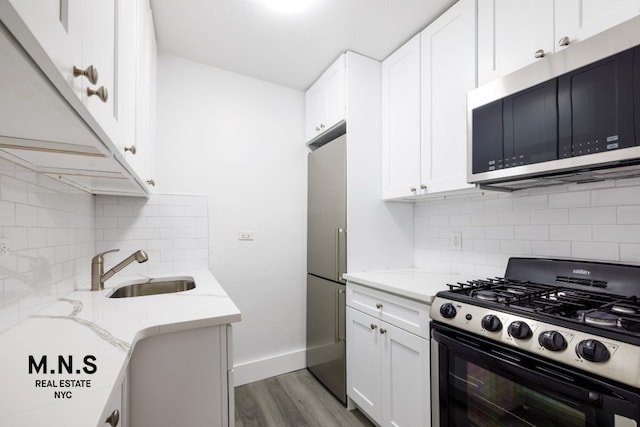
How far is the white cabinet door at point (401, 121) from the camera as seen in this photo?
1980mm

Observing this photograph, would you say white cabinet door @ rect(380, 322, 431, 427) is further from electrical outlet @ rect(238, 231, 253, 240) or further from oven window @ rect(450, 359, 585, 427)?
electrical outlet @ rect(238, 231, 253, 240)

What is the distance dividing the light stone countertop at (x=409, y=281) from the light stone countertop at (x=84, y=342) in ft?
2.77

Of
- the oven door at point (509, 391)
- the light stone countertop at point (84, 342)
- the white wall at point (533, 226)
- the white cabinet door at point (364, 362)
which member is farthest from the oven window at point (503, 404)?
the light stone countertop at point (84, 342)

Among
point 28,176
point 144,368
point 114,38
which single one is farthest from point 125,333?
point 114,38

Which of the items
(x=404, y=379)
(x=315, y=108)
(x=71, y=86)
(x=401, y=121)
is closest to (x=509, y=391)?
(x=404, y=379)

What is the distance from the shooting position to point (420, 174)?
1.94m

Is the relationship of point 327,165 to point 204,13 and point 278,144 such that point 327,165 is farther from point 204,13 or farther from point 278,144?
point 204,13

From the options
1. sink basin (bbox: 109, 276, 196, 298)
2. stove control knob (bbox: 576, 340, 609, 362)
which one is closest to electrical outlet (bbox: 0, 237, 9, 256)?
sink basin (bbox: 109, 276, 196, 298)

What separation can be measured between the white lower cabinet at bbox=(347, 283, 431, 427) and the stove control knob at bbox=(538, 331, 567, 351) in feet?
1.73

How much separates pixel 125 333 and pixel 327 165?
5.78 ft

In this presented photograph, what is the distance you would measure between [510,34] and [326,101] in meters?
1.33

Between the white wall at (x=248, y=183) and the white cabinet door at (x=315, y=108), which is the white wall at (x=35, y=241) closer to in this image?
the white wall at (x=248, y=183)

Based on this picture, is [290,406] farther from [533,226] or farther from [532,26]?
[532,26]

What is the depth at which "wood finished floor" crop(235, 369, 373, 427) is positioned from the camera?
1.96 meters
